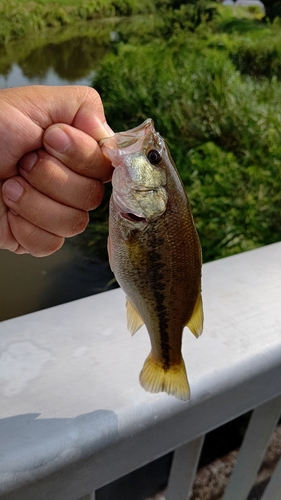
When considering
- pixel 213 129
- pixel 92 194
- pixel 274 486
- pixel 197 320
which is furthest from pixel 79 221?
pixel 213 129

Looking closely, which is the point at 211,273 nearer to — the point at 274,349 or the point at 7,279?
the point at 274,349

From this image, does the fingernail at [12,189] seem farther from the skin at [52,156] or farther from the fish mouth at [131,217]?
the fish mouth at [131,217]

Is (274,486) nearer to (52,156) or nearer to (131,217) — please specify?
(131,217)

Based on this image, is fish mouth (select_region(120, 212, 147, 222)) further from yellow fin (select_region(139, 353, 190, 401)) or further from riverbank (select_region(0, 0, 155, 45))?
riverbank (select_region(0, 0, 155, 45))

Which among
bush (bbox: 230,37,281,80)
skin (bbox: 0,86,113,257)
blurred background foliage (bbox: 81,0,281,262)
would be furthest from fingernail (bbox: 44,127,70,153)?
bush (bbox: 230,37,281,80)

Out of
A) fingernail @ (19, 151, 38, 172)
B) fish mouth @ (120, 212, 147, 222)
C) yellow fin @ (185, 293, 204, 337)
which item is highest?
fingernail @ (19, 151, 38, 172)

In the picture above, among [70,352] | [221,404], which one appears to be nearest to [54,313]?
[70,352]
